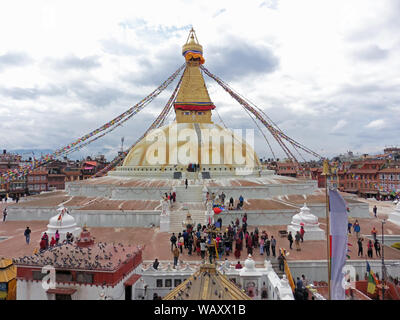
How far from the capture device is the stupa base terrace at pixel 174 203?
43.9ft

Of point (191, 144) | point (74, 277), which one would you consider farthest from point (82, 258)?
point (191, 144)

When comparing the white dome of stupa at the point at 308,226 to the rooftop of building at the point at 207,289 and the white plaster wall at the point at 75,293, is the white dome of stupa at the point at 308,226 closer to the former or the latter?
the white plaster wall at the point at 75,293

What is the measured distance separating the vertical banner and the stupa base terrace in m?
8.06

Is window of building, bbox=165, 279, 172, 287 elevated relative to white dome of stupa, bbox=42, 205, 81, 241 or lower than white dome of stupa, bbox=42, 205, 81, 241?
lower

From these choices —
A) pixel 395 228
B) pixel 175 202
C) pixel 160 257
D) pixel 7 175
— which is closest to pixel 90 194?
pixel 7 175

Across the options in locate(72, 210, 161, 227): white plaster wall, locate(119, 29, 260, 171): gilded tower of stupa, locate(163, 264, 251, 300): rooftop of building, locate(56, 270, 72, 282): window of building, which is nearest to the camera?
locate(163, 264, 251, 300): rooftop of building

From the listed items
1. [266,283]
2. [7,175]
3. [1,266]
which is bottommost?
[266,283]

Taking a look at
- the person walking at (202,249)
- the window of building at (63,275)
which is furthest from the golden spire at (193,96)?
the window of building at (63,275)

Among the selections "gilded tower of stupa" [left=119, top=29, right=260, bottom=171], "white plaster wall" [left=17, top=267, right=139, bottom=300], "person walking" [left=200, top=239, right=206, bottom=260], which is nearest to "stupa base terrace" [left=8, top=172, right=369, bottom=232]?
"gilded tower of stupa" [left=119, top=29, right=260, bottom=171]

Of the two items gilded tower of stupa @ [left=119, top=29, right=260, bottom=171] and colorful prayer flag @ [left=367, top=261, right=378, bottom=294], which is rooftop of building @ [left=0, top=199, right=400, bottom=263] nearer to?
colorful prayer flag @ [left=367, top=261, right=378, bottom=294]

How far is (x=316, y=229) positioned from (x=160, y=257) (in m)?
6.42

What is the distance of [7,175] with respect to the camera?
16672mm

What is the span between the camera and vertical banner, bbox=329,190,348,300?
201 inches
